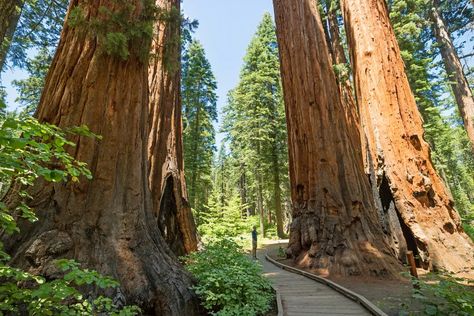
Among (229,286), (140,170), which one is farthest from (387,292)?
(140,170)

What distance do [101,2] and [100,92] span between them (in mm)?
1482

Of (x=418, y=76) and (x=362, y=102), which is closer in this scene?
(x=362, y=102)

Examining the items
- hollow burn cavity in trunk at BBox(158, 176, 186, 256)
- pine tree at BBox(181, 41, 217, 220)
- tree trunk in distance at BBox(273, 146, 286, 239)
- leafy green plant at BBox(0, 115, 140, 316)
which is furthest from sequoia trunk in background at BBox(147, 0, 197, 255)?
tree trunk in distance at BBox(273, 146, 286, 239)

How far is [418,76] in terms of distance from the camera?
1636cm

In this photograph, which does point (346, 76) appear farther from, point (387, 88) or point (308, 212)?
point (308, 212)

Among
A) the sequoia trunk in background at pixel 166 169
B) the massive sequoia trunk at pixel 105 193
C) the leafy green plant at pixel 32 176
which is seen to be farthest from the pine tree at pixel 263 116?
the leafy green plant at pixel 32 176

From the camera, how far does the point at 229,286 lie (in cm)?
449

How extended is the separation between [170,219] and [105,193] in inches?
161

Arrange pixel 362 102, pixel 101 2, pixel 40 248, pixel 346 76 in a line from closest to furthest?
pixel 40 248
pixel 101 2
pixel 362 102
pixel 346 76

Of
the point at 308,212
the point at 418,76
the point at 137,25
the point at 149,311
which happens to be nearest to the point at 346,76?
the point at 418,76

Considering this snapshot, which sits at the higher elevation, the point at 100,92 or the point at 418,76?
the point at 418,76

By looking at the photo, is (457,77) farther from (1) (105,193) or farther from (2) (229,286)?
(1) (105,193)

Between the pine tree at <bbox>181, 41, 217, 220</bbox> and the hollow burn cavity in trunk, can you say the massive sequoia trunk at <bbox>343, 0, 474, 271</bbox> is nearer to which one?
the hollow burn cavity in trunk

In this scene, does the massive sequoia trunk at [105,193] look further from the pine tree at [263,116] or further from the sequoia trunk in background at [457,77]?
the pine tree at [263,116]
